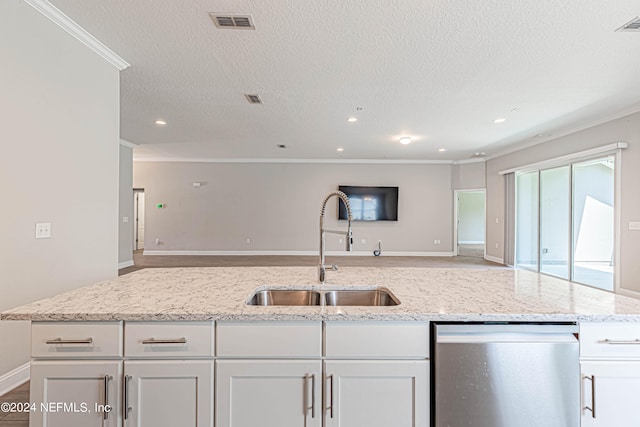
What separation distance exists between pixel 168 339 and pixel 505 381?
1.37m

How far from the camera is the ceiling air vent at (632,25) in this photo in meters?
2.27

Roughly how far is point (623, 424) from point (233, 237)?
8.04m

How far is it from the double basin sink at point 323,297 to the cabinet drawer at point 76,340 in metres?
0.71

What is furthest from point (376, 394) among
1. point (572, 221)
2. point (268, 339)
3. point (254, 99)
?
point (572, 221)

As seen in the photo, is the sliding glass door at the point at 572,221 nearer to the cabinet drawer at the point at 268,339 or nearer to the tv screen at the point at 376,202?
the tv screen at the point at 376,202

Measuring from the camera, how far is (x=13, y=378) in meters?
2.07

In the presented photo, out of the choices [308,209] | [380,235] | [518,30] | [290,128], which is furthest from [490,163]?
[518,30]

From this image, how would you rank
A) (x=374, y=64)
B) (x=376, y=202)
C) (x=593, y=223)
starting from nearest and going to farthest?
(x=374, y=64)
(x=593, y=223)
(x=376, y=202)

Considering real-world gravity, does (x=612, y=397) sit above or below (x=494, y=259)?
above

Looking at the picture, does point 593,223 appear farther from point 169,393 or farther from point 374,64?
point 169,393

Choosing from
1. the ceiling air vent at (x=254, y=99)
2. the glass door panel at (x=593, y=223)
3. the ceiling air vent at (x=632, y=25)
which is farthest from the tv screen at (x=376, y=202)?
the ceiling air vent at (x=632, y=25)

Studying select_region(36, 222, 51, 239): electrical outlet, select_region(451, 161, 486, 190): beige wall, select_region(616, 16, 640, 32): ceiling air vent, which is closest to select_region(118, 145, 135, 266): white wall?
select_region(36, 222, 51, 239): electrical outlet

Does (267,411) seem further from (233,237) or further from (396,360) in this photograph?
(233,237)

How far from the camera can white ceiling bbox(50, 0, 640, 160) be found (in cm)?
221
